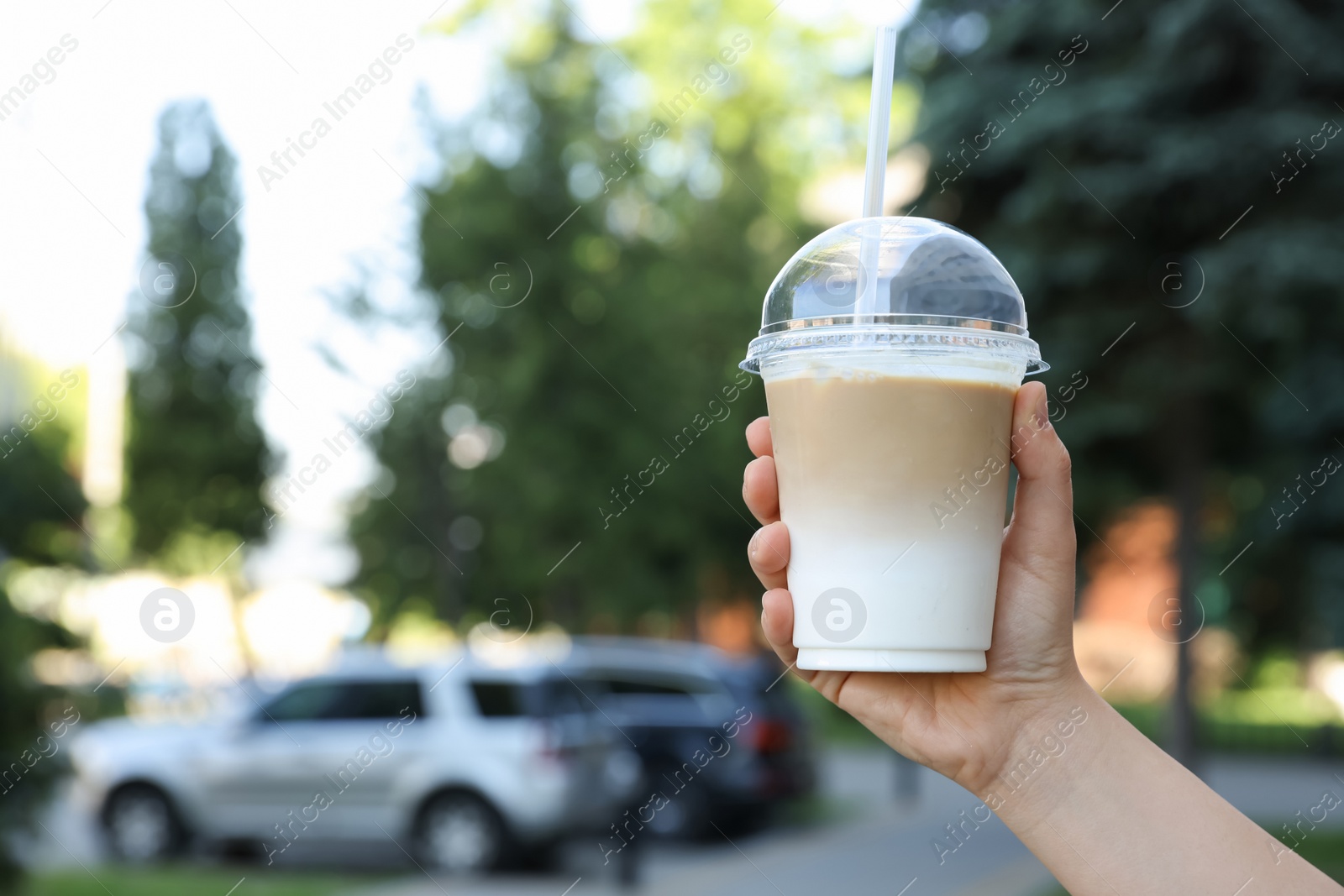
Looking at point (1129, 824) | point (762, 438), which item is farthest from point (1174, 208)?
point (1129, 824)

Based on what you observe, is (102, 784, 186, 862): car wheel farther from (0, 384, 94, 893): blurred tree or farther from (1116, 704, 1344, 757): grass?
(1116, 704, 1344, 757): grass

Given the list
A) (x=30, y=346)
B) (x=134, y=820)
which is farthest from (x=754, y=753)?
(x=30, y=346)

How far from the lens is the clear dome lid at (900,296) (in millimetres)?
2250

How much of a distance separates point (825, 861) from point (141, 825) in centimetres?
671

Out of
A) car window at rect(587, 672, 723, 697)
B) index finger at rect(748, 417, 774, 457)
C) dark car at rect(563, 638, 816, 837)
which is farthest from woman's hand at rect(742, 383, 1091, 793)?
car window at rect(587, 672, 723, 697)

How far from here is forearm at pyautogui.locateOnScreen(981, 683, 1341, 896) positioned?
6.53 ft

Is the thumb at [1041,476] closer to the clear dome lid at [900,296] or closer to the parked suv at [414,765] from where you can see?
the clear dome lid at [900,296]

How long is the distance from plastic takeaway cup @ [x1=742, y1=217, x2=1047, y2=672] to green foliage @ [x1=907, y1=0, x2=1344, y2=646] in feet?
22.4

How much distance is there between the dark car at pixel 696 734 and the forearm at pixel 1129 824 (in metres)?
11.3

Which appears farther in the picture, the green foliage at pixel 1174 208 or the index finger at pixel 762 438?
the green foliage at pixel 1174 208

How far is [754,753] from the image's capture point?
539 inches

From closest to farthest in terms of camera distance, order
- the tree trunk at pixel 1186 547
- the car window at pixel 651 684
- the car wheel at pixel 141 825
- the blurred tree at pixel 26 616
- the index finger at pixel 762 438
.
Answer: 1. the index finger at pixel 762 438
2. the blurred tree at pixel 26 616
3. the tree trunk at pixel 1186 547
4. the car wheel at pixel 141 825
5. the car window at pixel 651 684

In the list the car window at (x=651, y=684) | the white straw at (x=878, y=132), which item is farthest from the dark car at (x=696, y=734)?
the white straw at (x=878, y=132)

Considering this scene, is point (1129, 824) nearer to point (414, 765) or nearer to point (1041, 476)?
point (1041, 476)
